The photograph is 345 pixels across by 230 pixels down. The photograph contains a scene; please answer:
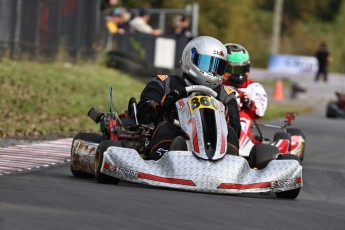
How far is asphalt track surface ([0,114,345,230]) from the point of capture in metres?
7.29

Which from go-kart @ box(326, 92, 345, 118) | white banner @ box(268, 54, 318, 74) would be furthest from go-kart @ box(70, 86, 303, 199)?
white banner @ box(268, 54, 318, 74)

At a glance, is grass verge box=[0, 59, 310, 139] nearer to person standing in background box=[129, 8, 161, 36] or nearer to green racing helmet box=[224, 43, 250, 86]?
person standing in background box=[129, 8, 161, 36]

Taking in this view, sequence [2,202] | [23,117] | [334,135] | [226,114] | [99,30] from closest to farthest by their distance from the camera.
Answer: [2,202], [226,114], [23,117], [334,135], [99,30]

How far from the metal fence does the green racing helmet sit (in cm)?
852

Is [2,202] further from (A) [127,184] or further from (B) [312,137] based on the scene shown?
(B) [312,137]

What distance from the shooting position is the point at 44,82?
20.7 metres

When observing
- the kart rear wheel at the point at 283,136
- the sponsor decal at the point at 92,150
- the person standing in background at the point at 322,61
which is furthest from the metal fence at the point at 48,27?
the person standing in background at the point at 322,61

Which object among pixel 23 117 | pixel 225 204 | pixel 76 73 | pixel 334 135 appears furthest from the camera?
pixel 76 73

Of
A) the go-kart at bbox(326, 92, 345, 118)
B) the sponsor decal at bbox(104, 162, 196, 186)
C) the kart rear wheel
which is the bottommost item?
the go-kart at bbox(326, 92, 345, 118)

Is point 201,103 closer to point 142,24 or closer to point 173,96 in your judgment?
point 173,96

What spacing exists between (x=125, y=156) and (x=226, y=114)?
1.17 m

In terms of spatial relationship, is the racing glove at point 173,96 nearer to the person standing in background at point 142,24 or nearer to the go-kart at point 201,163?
the go-kart at point 201,163

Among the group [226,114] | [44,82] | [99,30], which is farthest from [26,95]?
[226,114]

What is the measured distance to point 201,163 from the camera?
30.5 ft
